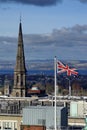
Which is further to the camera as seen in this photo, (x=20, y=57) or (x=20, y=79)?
(x=20, y=57)

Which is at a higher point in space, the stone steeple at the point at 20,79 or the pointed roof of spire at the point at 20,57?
the pointed roof of spire at the point at 20,57

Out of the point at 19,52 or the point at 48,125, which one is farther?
the point at 19,52

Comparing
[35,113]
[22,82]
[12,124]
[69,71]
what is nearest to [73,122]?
[12,124]

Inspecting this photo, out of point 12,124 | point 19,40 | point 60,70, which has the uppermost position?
A: point 19,40

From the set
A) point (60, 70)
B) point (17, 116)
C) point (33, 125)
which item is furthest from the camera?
point (17, 116)

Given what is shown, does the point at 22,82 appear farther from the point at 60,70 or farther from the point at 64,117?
the point at 60,70

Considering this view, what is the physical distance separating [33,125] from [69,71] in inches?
410

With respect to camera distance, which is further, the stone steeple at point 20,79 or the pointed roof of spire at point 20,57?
the pointed roof of spire at point 20,57

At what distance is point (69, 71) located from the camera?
58719 mm

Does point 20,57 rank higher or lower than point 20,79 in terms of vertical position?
higher

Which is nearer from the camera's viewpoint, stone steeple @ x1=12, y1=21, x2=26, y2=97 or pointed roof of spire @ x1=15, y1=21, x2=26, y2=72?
stone steeple @ x1=12, y1=21, x2=26, y2=97

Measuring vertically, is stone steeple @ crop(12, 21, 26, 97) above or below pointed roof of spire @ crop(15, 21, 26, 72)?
below

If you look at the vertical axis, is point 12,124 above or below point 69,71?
below

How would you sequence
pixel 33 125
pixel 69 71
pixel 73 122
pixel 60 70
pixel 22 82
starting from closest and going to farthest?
pixel 60 70 < pixel 69 71 < pixel 33 125 < pixel 73 122 < pixel 22 82
